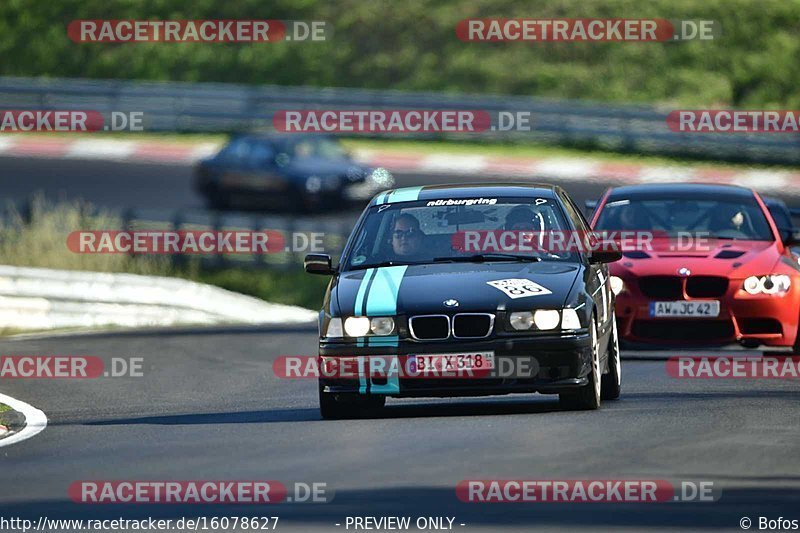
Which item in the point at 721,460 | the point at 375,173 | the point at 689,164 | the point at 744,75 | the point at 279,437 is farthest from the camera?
the point at 744,75

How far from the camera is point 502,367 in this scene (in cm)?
1127

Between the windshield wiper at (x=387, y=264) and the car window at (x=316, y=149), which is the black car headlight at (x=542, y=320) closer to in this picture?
the windshield wiper at (x=387, y=264)

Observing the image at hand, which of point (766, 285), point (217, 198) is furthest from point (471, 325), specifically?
point (217, 198)

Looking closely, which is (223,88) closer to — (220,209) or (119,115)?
(119,115)

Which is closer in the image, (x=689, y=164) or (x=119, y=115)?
(x=689, y=164)

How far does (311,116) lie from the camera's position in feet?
136

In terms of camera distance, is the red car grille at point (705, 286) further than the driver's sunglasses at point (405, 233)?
Yes

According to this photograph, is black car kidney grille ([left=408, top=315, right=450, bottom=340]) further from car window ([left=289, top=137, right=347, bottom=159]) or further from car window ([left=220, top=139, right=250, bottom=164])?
car window ([left=220, top=139, right=250, bottom=164])

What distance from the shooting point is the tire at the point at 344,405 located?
465 inches

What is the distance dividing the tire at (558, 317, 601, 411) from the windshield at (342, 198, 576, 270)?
0.82 metres

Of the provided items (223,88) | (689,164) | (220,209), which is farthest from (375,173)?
(223,88)

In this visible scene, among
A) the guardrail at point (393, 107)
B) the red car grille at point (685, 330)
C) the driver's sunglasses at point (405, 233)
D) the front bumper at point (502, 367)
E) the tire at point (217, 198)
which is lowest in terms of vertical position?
the front bumper at point (502, 367)

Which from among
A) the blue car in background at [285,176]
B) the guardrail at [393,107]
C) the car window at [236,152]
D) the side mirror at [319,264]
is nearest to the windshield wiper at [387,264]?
the side mirror at [319,264]

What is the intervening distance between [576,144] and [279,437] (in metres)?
29.5
